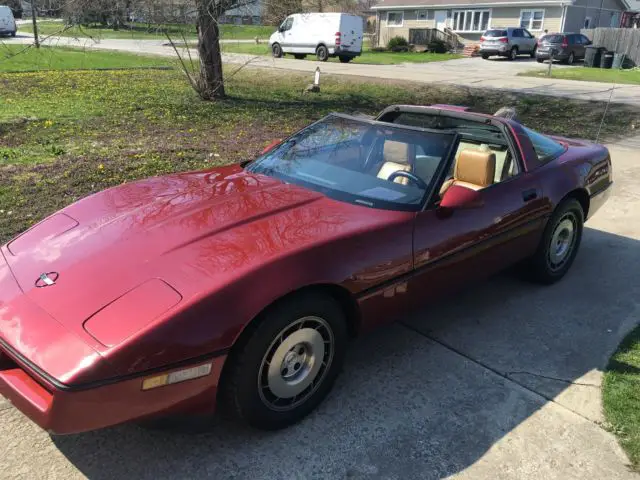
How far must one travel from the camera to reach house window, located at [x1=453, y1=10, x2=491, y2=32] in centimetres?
3778

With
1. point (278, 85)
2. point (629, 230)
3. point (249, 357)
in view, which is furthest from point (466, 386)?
point (278, 85)

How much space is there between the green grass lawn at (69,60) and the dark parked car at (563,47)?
58.6 ft

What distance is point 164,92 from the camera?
14.6 m

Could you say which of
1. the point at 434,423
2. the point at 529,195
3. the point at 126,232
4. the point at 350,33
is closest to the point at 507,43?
the point at 350,33

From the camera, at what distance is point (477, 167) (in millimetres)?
4086

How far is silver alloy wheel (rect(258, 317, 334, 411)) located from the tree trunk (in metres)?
10.2

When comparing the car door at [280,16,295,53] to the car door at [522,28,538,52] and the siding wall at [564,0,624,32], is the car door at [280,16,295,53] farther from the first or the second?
the siding wall at [564,0,624,32]

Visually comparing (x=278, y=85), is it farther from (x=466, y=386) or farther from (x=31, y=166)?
(x=466, y=386)

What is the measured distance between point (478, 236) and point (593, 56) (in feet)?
92.8

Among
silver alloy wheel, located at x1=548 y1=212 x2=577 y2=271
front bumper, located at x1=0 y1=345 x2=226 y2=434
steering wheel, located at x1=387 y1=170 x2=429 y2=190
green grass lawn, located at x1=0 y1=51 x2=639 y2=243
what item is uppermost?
steering wheel, located at x1=387 y1=170 x2=429 y2=190

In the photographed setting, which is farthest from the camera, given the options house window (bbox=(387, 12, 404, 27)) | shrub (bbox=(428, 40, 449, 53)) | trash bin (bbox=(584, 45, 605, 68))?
house window (bbox=(387, 12, 404, 27))

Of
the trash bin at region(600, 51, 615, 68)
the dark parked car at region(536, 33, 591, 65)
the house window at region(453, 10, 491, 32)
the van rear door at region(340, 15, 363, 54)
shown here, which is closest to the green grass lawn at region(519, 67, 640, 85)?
the trash bin at region(600, 51, 615, 68)

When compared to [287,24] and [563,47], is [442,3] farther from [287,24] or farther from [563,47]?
[287,24]

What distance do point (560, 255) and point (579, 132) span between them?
304 inches
